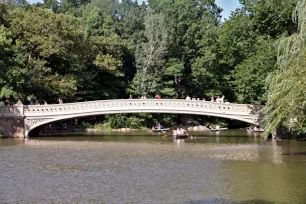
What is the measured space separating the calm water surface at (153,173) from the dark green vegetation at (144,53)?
3382mm

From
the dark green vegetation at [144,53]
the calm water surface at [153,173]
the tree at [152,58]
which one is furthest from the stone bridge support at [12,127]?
the tree at [152,58]

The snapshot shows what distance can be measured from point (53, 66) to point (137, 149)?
18160 millimetres

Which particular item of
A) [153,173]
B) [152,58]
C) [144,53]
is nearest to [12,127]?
[152,58]

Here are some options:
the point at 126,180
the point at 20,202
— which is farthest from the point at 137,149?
the point at 20,202

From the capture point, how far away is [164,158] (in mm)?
24094

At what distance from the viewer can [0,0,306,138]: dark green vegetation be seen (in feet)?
104

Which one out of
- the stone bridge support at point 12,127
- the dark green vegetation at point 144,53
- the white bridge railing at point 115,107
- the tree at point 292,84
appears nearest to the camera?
the tree at point 292,84

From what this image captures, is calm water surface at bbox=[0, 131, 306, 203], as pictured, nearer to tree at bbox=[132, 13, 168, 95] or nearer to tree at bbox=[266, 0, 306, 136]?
tree at bbox=[266, 0, 306, 136]

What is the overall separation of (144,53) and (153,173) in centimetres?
2855

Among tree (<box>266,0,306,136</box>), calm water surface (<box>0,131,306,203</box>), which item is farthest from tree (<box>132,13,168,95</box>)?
tree (<box>266,0,306,136</box>)

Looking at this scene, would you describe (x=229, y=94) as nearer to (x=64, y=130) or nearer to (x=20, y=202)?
(x=64, y=130)

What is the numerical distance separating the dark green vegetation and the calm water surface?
338 centimetres

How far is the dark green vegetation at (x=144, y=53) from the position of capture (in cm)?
3167

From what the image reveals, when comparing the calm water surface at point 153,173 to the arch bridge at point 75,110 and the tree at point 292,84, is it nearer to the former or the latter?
the tree at point 292,84
